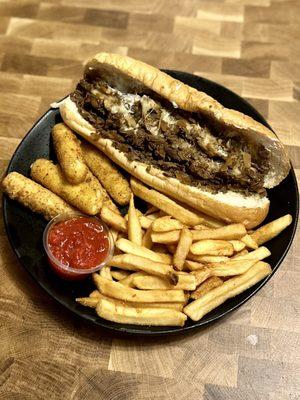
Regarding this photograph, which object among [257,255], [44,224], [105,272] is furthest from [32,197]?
[257,255]

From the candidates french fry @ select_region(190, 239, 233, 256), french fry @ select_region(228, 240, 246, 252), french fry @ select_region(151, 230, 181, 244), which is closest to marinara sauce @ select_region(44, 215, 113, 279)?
french fry @ select_region(151, 230, 181, 244)

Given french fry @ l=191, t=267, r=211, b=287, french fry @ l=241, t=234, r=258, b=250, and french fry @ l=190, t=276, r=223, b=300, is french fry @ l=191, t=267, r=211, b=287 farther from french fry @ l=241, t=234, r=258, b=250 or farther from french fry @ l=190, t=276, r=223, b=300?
french fry @ l=241, t=234, r=258, b=250

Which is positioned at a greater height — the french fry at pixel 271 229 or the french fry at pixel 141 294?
the french fry at pixel 271 229

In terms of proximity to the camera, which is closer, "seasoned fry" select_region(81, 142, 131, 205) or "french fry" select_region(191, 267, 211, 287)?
"french fry" select_region(191, 267, 211, 287)

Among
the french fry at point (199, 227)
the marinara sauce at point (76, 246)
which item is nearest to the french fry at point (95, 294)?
the marinara sauce at point (76, 246)

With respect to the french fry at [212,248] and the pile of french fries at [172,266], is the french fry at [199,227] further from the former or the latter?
the french fry at [212,248]

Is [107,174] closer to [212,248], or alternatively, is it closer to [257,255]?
[212,248]

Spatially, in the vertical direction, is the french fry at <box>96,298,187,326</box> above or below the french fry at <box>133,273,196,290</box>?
below
